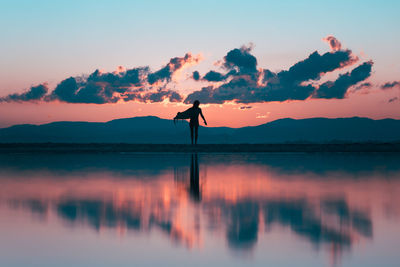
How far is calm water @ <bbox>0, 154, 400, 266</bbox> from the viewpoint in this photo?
5.30 metres

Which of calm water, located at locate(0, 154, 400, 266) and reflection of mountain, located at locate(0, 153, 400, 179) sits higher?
reflection of mountain, located at locate(0, 153, 400, 179)

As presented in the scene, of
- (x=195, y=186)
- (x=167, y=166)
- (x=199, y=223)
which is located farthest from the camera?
(x=167, y=166)

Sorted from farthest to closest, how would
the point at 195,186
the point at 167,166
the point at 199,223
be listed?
the point at 167,166
the point at 195,186
the point at 199,223

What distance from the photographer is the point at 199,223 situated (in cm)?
710

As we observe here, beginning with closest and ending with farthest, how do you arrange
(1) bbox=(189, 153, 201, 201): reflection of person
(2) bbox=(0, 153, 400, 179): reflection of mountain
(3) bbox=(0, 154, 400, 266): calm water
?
(3) bbox=(0, 154, 400, 266): calm water
(1) bbox=(189, 153, 201, 201): reflection of person
(2) bbox=(0, 153, 400, 179): reflection of mountain

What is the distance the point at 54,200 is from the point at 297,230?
198 inches

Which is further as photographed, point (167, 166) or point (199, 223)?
point (167, 166)

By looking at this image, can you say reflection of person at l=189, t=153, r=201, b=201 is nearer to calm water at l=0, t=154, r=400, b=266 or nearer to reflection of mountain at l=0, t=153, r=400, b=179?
calm water at l=0, t=154, r=400, b=266

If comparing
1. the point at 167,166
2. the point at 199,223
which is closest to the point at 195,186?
the point at 199,223

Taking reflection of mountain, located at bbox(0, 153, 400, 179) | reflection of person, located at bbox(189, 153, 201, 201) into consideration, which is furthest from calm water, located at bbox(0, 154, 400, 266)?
reflection of mountain, located at bbox(0, 153, 400, 179)

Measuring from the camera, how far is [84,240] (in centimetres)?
602

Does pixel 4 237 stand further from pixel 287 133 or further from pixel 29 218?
pixel 287 133

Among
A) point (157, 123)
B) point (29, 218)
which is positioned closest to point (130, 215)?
point (29, 218)

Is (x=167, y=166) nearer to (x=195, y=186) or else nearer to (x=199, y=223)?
(x=195, y=186)
